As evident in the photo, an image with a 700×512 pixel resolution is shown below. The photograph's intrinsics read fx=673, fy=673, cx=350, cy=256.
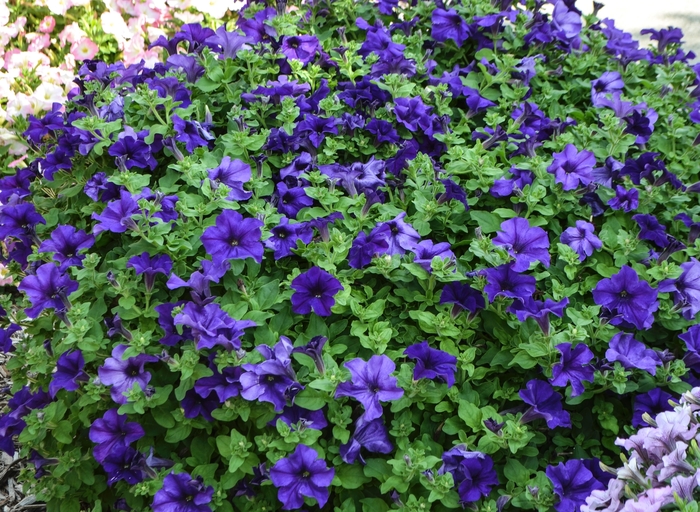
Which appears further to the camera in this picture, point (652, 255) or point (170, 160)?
point (170, 160)

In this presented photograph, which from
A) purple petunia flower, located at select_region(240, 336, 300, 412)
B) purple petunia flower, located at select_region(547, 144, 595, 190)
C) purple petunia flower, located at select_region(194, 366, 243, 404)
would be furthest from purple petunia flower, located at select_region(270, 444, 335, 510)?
purple petunia flower, located at select_region(547, 144, 595, 190)

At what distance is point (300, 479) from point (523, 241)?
1.02 m

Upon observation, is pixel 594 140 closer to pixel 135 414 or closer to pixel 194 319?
pixel 194 319

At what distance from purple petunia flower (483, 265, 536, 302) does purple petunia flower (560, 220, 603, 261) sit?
32 centimetres

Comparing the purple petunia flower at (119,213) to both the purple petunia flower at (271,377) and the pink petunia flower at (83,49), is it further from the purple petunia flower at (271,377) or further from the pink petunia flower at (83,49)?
the pink petunia flower at (83,49)

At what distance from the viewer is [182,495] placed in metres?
1.99

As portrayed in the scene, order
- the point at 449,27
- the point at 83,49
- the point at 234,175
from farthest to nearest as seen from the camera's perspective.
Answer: the point at 83,49
the point at 449,27
the point at 234,175

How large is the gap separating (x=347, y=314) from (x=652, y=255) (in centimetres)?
108

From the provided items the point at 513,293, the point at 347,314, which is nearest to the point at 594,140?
the point at 513,293

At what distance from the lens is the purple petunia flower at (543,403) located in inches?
78.3

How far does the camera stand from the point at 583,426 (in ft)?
7.15

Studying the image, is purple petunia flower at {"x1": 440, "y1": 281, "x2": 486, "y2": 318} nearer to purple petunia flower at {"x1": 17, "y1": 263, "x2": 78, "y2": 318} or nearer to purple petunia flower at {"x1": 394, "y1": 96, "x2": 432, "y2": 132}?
purple petunia flower at {"x1": 394, "y1": 96, "x2": 432, "y2": 132}

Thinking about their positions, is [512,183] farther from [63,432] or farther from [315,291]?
[63,432]

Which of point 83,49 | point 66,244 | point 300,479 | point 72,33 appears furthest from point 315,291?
point 72,33
